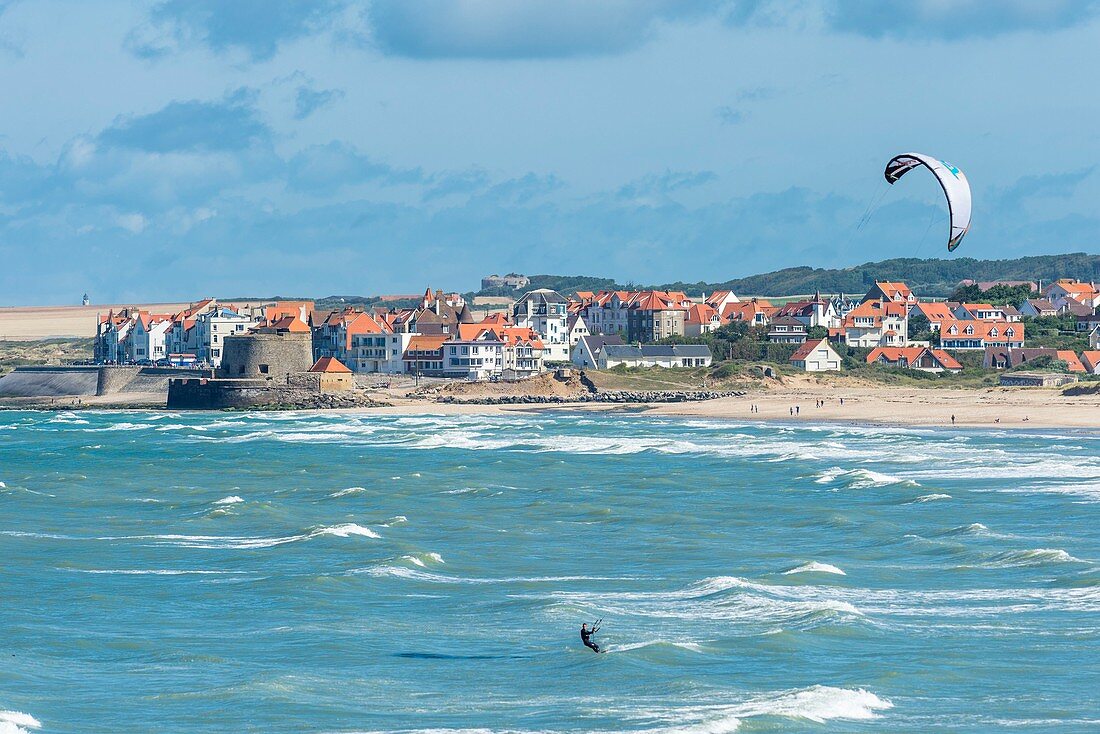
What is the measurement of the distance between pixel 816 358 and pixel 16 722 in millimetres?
81586

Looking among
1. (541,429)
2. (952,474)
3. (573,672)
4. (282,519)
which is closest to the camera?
(573,672)

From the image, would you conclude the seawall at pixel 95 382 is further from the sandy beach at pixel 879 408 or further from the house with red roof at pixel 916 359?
the house with red roof at pixel 916 359

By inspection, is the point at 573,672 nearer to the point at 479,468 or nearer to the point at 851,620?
the point at 851,620

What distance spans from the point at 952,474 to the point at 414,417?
3987 cm

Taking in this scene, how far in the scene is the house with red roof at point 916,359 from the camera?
9738cm

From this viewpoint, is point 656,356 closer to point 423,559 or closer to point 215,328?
point 215,328

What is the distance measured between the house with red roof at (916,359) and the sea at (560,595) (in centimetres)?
4238

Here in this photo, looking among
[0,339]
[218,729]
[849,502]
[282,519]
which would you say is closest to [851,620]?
[218,729]

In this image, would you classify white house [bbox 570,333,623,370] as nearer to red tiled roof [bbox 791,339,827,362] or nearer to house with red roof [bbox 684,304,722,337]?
Answer: house with red roof [bbox 684,304,722,337]

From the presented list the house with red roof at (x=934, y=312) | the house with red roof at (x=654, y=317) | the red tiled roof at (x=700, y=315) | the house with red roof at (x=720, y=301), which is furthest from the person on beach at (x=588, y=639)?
the house with red roof at (x=720, y=301)

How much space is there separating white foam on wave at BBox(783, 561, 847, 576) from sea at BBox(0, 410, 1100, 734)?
0.15m

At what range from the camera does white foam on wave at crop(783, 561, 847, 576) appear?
102 ft

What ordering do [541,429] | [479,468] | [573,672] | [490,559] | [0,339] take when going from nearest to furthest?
[573,672]
[490,559]
[479,468]
[541,429]
[0,339]

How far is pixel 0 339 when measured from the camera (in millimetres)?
167625
